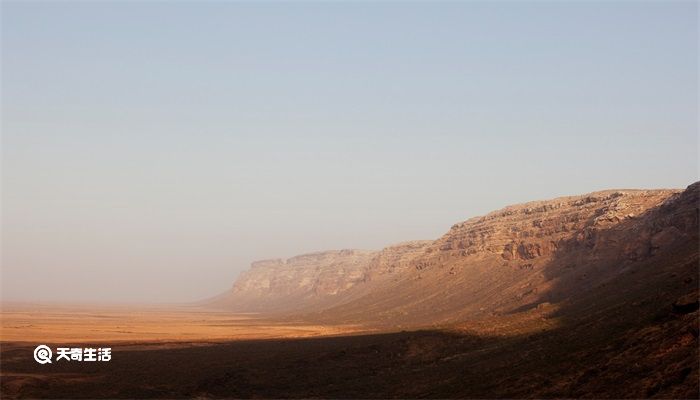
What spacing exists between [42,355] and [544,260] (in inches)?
2498

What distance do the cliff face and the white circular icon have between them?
3747 cm

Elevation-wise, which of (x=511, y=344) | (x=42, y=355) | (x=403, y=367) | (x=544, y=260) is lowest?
(x=403, y=367)

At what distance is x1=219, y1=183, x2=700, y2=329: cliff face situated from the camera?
196 ft

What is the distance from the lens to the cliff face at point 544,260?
59.7m

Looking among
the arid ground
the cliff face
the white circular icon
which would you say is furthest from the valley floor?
the cliff face

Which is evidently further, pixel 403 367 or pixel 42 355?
pixel 42 355

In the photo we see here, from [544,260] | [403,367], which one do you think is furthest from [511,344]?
[544,260]

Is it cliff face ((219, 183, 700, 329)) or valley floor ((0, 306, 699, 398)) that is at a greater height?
cliff face ((219, 183, 700, 329))

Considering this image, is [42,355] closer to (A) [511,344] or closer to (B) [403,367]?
(B) [403,367]

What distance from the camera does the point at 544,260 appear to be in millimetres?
91000

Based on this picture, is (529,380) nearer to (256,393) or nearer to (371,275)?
(256,393)

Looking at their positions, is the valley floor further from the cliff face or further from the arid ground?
the cliff face

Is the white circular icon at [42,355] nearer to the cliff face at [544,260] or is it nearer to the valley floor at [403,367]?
the valley floor at [403,367]

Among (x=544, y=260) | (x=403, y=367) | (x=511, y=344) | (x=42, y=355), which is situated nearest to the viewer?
(x=511, y=344)
